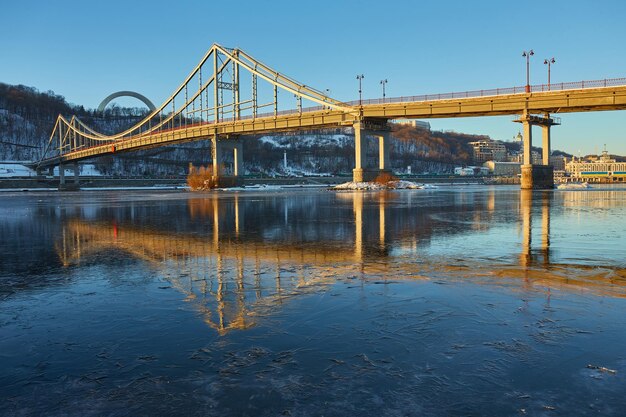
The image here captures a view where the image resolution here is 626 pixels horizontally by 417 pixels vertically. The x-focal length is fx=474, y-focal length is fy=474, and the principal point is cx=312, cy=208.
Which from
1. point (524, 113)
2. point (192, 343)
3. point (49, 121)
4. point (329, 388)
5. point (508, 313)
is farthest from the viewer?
point (49, 121)

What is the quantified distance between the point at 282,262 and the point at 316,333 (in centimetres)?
462

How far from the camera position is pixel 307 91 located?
7369 cm

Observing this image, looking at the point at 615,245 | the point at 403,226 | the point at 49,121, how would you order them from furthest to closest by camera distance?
the point at 49,121, the point at 403,226, the point at 615,245

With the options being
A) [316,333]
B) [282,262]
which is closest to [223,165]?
[282,262]

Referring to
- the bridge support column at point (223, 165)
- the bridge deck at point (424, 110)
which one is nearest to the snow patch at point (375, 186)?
the bridge deck at point (424, 110)

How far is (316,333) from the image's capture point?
5285 millimetres

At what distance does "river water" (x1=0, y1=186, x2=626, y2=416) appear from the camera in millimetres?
3781

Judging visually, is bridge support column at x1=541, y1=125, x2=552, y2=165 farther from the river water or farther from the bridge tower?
the river water

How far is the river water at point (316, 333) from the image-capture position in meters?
3.78

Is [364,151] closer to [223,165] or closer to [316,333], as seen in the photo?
[223,165]

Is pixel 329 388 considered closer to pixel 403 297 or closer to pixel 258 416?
pixel 258 416

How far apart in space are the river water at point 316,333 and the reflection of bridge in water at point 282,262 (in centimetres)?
6

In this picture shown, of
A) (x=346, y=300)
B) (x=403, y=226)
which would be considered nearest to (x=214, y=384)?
(x=346, y=300)

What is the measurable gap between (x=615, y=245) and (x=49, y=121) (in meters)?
201
